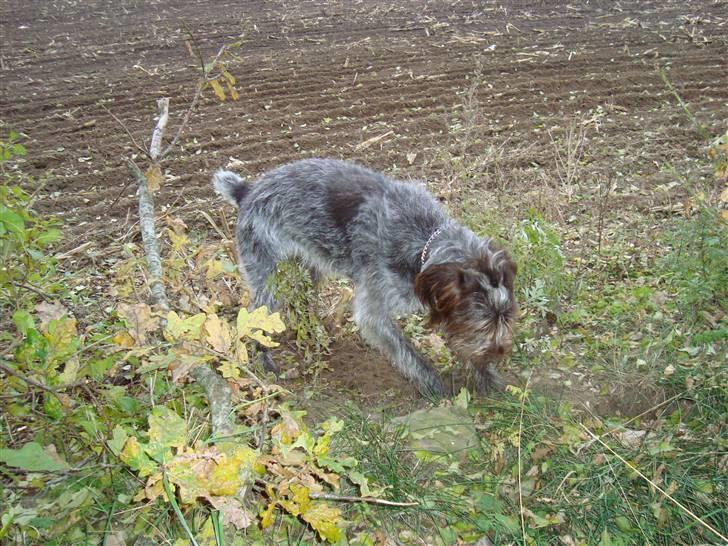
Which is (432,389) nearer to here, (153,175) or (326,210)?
(326,210)

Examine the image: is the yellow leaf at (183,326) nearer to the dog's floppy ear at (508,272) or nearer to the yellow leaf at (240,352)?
the yellow leaf at (240,352)

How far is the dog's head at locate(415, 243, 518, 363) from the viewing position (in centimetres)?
370

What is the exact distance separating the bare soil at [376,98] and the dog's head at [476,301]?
2.12 feet

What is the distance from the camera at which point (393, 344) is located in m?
4.32

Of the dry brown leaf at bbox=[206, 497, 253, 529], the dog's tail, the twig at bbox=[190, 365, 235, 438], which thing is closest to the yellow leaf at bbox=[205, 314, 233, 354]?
the twig at bbox=[190, 365, 235, 438]

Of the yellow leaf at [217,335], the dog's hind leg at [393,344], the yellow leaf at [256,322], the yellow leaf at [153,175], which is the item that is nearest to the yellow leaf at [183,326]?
the yellow leaf at [217,335]

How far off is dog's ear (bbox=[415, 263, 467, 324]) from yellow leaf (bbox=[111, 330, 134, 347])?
5.36ft

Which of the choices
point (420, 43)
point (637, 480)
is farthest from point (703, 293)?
point (420, 43)

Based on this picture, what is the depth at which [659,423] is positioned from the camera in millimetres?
3424

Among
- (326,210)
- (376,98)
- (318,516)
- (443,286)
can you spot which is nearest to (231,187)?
(326,210)

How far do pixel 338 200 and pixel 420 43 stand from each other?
8.54 m

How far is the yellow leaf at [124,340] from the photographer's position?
303cm

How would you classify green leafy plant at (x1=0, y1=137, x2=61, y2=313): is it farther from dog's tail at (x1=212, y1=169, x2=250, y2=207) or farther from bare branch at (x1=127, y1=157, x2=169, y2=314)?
dog's tail at (x1=212, y1=169, x2=250, y2=207)

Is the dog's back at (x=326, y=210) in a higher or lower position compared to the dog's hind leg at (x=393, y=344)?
higher
